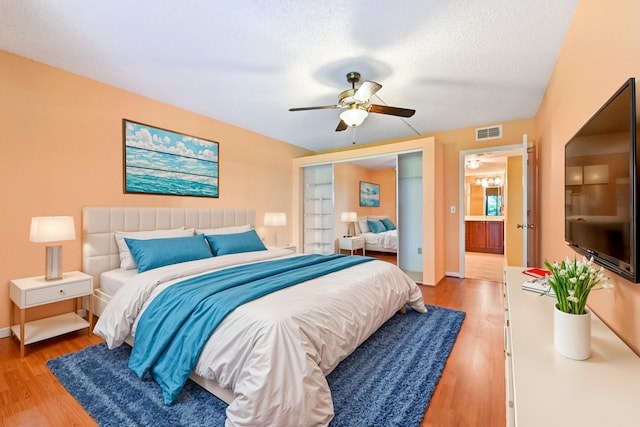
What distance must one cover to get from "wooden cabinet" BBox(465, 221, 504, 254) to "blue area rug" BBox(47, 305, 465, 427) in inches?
A: 230

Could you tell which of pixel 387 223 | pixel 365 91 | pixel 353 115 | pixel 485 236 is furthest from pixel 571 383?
pixel 485 236

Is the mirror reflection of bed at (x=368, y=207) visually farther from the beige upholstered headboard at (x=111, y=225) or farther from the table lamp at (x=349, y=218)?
the beige upholstered headboard at (x=111, y=225)

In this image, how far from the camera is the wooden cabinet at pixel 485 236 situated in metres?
7.31

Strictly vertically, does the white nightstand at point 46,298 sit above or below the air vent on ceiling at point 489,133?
below

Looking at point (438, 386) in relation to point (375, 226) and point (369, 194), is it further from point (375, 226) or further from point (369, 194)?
point (369, 194)

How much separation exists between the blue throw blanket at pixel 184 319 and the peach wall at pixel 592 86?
1.77 m

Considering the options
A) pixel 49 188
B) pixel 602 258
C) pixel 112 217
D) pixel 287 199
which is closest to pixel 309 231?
pixel 287 199

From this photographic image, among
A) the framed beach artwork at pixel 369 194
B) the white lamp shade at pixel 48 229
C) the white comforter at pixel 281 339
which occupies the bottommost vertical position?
the white comforter at pixel 281 339

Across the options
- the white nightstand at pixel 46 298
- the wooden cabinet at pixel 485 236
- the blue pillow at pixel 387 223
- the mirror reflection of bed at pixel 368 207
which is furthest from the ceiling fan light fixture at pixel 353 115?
the wooden cabinet at pixel 485 236

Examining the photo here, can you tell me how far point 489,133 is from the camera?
4.52 m

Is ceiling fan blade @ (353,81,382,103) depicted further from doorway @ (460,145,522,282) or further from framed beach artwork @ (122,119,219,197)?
doorway @ (460,145,522,282)

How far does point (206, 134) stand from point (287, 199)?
2.00 m

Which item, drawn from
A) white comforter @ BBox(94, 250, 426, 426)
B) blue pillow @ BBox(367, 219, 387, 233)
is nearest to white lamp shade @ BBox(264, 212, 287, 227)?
blue pillow @ BBox(367, 219, 387, 233)

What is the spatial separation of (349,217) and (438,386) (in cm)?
427
